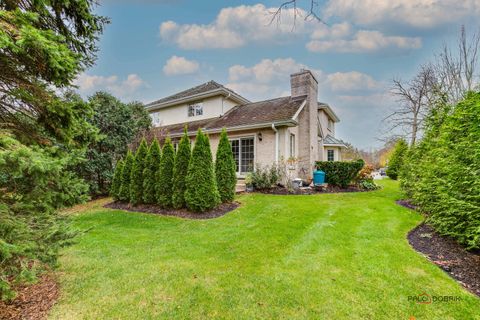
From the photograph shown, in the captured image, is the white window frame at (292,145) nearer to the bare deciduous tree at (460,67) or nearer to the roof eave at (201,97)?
the roof eave at (201,97)

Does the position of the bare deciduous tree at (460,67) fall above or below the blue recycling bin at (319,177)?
above

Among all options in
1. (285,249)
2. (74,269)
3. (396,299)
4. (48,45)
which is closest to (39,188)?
(48,45)

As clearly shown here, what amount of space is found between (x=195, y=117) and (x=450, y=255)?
15601 mm

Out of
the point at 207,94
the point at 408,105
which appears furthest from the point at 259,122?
the point at 408,105

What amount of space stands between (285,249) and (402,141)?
68.2 feet

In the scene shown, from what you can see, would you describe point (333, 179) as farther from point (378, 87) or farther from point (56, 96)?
point (378, 87)

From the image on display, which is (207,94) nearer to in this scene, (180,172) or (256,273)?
(180,172)

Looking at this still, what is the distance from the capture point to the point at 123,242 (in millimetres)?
5719

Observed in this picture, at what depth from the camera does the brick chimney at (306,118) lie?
46.4 ft

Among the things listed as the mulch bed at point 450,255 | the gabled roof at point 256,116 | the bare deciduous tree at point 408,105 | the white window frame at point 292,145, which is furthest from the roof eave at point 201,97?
the bare deciduous tree at point 408,105

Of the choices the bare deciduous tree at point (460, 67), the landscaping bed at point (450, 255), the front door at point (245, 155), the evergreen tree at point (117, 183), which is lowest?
the landscaping bed at point (450, 255)

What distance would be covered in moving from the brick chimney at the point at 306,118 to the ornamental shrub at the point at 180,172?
24.4 feet

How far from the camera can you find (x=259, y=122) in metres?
12.4

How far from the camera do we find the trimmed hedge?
42.1 ft
